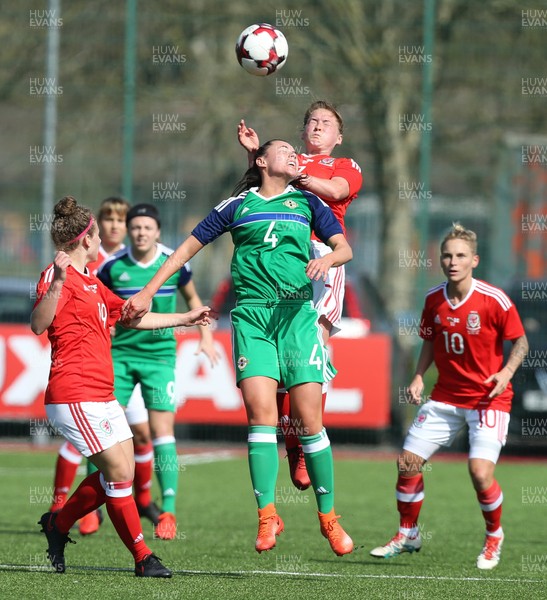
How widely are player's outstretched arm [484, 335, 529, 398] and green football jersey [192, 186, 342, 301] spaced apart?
1472 millimetres

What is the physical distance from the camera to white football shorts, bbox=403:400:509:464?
8367 millimetres

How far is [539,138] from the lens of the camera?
A: 1736 centimetres

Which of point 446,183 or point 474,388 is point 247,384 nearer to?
point 474,388

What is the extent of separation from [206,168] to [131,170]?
47.3 inches

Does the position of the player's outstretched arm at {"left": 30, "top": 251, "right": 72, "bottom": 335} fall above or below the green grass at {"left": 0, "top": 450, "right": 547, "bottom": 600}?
above

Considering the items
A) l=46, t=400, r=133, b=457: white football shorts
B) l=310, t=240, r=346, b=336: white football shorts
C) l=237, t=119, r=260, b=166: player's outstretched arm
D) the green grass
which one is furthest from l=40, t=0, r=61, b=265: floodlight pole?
l=46, t=400, r=133, b=457: white football shorts

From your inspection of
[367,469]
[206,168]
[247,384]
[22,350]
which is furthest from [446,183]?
[247,384]

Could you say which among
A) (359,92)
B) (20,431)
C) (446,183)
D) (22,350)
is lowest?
(20,431)

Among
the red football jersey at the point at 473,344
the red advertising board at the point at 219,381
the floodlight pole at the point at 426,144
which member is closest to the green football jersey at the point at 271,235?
the red football jersey at the point at 473,344

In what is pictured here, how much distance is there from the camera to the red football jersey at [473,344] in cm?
846

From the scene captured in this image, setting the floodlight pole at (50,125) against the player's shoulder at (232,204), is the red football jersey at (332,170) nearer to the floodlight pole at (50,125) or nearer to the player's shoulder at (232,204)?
the player's shoulder at (232,204)

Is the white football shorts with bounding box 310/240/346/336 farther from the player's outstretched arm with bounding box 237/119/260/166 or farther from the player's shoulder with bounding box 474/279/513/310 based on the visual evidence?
the player's shoulder with bounding box 474/279/513/310

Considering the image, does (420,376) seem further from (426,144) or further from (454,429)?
(426,144)

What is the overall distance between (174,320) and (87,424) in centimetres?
78
